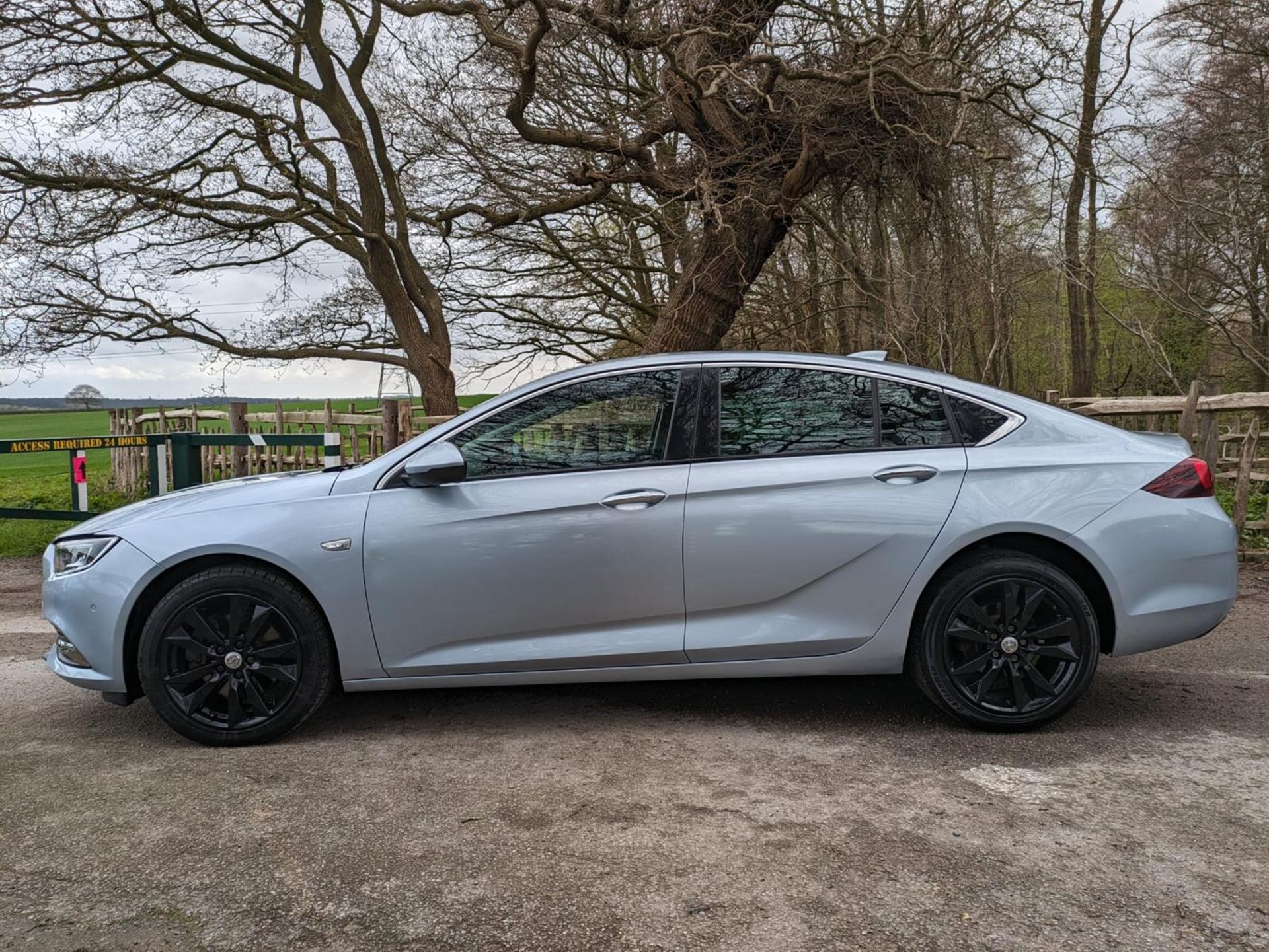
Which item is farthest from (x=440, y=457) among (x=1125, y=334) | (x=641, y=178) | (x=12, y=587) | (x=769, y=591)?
(x=1125, y=334)

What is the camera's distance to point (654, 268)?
44.9 feet

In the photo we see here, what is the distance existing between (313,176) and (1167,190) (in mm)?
13664

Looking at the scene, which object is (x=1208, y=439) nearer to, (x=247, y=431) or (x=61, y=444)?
(x=61, y=444)

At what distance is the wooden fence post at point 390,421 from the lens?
10016 millimetres

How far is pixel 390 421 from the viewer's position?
10125 mm

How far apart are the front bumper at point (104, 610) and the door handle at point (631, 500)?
5.97 feet

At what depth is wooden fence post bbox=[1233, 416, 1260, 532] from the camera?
7301 mm

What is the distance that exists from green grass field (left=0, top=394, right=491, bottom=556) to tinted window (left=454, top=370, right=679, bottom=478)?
6275 mm

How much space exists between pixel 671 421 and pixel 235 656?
78.5 inches

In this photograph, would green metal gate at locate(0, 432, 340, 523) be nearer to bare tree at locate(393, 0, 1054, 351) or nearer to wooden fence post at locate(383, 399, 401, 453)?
wooden fence post at locate(383, 399, 401, 453)

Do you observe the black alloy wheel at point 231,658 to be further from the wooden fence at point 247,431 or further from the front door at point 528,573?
the wooden fence at point 247,431

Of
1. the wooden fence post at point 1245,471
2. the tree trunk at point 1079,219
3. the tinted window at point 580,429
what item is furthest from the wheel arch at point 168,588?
the tree trunk at point 1079,219

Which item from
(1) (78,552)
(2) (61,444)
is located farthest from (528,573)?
(2) (61,444)

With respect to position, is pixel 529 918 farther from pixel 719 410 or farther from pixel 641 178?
pixel 641 178
